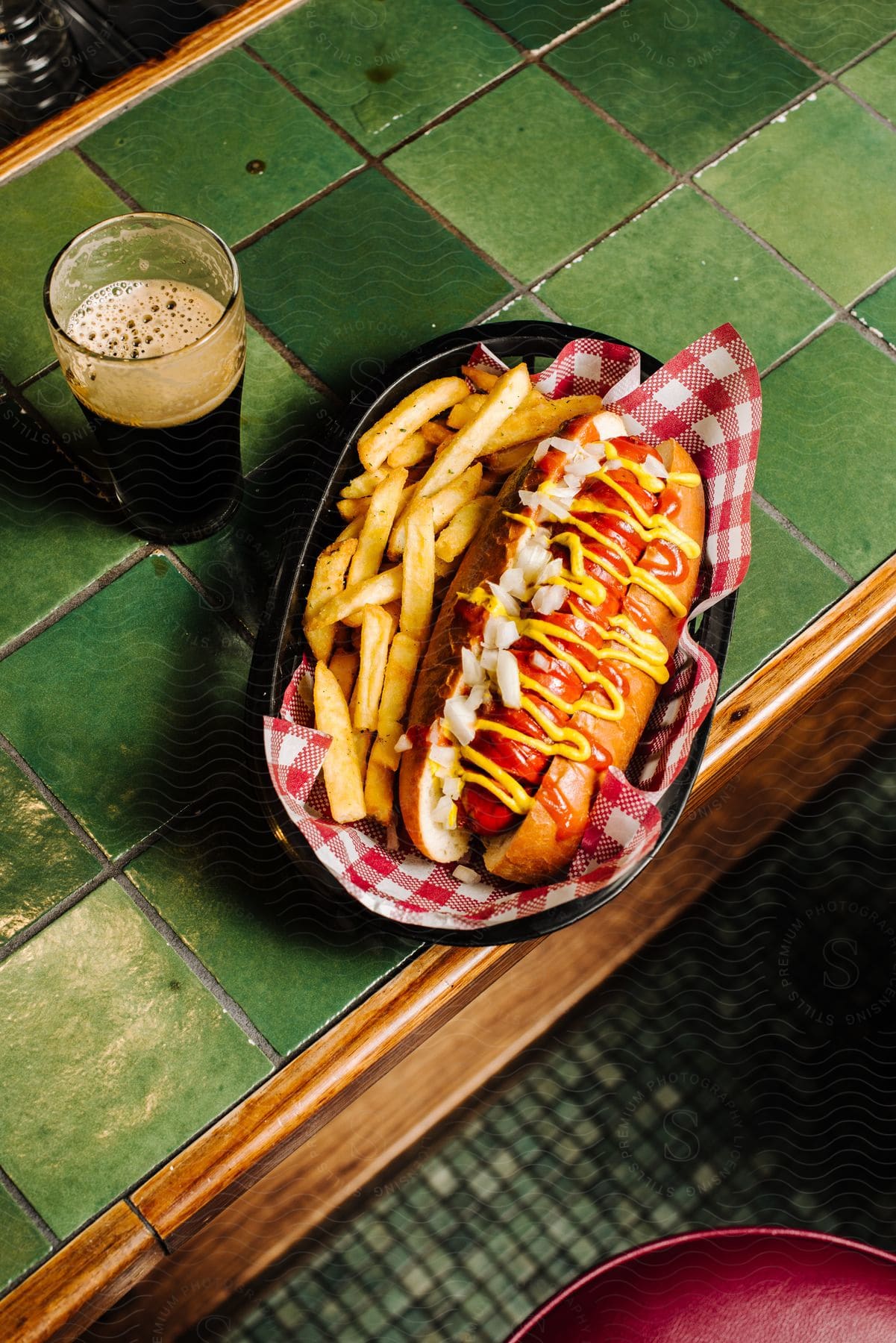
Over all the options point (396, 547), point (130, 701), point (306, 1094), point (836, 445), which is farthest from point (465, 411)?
point (306, 1094)

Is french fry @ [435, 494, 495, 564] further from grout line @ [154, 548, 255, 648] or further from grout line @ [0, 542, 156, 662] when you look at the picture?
grout line @ [0, 542, 156, 662]

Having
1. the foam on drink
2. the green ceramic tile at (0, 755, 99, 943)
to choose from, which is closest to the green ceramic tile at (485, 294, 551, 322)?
the foam on drink

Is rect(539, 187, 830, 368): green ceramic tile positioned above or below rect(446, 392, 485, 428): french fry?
below

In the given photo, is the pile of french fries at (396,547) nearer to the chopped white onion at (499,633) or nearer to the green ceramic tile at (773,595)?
the chopped white onion at (499,633)

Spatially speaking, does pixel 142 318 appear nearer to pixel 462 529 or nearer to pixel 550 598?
pixel 462 529

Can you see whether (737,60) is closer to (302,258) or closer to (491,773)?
(302,258)

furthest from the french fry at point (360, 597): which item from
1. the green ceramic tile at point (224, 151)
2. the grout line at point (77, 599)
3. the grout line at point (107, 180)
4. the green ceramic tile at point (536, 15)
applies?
the green ceramic tile at point (536, 15)
